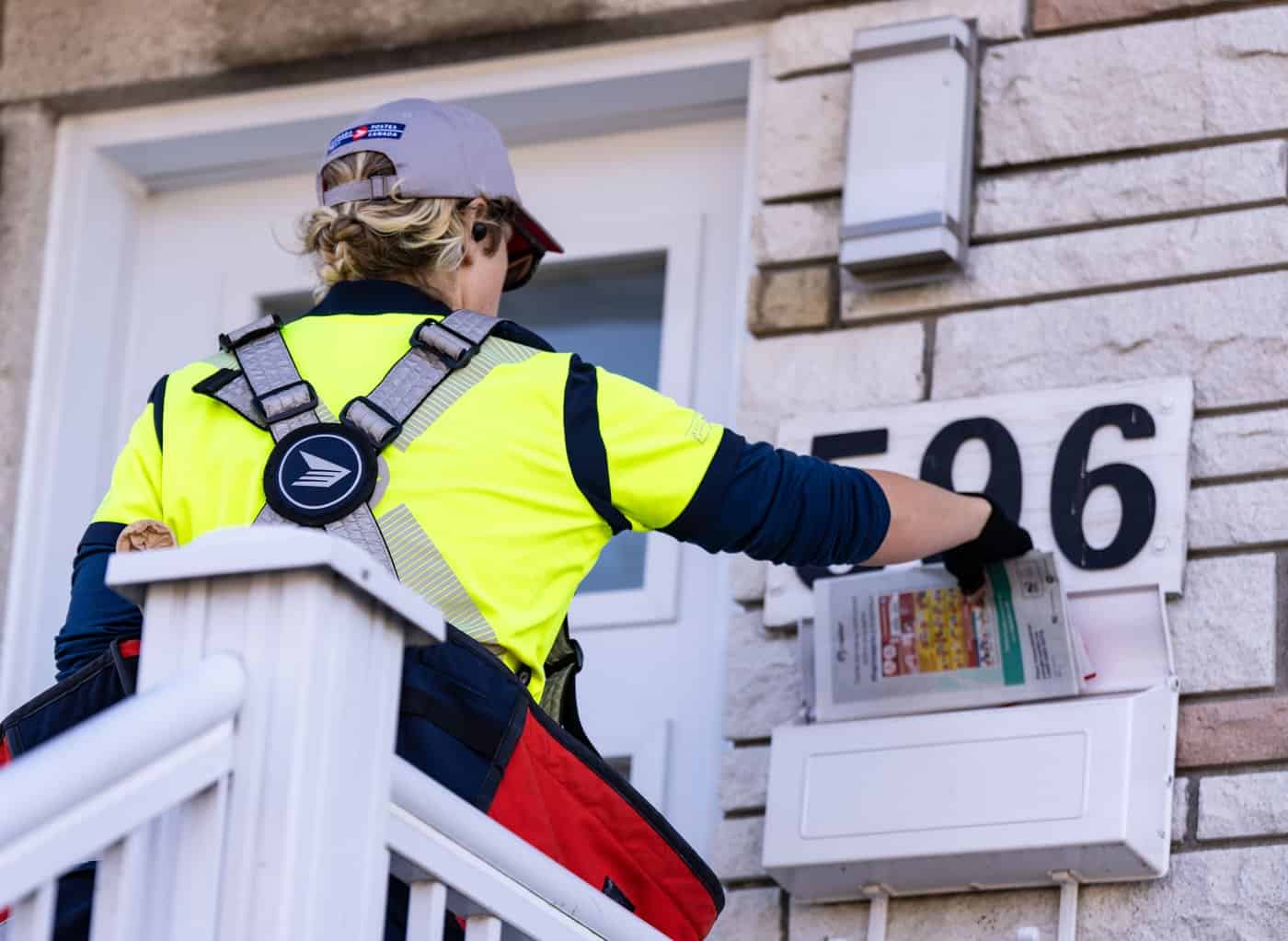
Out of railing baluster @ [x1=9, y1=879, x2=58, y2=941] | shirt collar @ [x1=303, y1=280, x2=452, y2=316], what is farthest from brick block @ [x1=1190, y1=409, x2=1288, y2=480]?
railing baluster @ [x1=9, y1=879, x2=58, y2=941]

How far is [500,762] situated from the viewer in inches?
92.6

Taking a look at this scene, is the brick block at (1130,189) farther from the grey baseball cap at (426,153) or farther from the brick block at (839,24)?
the grey baseball cap at (426,153)

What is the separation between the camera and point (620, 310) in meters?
4.35

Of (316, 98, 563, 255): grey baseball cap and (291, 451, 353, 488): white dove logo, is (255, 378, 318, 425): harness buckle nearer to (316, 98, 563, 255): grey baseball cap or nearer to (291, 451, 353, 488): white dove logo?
(291, 451, 353, 488): white dove logo

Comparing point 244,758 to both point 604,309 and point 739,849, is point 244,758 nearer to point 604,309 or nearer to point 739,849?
Answer: point 739,849

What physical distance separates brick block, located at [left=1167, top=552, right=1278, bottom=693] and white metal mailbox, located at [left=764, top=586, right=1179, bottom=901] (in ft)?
0.13

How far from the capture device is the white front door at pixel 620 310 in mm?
3963

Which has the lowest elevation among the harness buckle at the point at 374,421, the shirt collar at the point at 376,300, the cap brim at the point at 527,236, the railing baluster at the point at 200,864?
the railing baluster at the point at 200,864

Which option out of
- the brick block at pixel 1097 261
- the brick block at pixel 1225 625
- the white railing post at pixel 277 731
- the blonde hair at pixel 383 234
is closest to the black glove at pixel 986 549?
the brick block at pixel 1225 625

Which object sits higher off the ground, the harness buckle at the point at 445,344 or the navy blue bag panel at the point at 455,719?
the harness buckle at the point at 445,344

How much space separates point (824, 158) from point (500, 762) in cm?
192

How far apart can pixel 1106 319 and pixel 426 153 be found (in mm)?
1309

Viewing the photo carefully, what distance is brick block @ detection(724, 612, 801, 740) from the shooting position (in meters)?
3.68

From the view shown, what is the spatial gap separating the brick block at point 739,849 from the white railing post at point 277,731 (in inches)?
66.8
